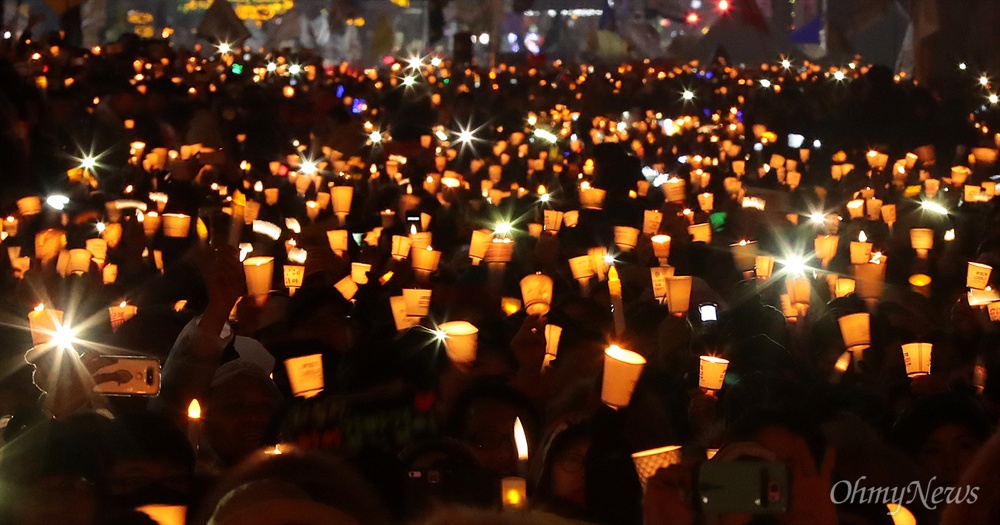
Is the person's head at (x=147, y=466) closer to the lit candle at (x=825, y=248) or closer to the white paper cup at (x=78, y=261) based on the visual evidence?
the white paper cup at (x=78, y=261)

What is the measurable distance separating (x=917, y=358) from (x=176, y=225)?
14.6 feet

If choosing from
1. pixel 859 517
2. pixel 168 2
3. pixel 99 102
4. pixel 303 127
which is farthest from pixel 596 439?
pixel 168 2

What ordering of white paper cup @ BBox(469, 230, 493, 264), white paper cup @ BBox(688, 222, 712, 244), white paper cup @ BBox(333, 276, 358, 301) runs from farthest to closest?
white paper cup @ BBox(688, 222, 712, 244)
white paper cup @ BBox(469, 230, 493, 264)
white paper cup @ BBox(333, 276, 358, 301)

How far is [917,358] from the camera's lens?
18.1 feet

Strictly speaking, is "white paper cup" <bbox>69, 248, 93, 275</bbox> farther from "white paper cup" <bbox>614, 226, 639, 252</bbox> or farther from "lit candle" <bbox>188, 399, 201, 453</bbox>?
"lit candle" <bbox>188, 399, 201, 453</bbox>

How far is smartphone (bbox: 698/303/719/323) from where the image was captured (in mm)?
6766

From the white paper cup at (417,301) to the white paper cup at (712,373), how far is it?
148cm

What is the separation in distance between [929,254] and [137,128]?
7.76m

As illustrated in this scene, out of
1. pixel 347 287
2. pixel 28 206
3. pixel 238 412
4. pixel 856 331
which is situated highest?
pixel 28 206

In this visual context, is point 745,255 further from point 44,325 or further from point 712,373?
point 44,325

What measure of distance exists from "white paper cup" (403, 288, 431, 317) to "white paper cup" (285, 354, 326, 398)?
1495 millimetres

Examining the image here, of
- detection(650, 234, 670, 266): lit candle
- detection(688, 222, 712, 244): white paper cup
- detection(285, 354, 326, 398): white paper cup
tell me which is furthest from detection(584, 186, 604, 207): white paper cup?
detection(285, 354, 326, 398): white paper cup

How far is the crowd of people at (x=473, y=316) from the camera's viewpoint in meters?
3.59

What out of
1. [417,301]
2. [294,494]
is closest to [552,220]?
[417,301]
